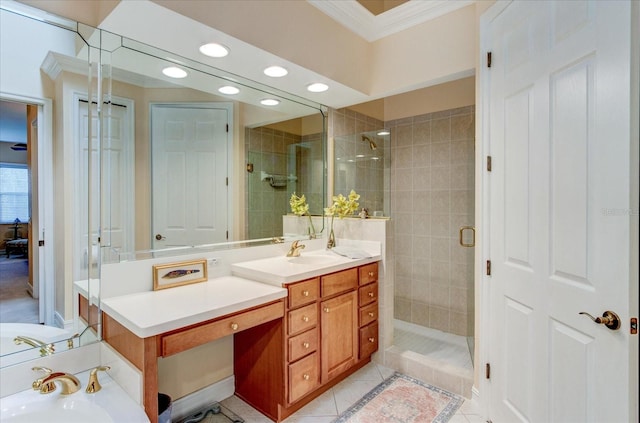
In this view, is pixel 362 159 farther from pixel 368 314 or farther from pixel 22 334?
pixel 22 334

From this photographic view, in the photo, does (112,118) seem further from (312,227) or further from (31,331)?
(312,227)

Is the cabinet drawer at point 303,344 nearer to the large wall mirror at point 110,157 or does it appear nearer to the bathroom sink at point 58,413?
the large wall mirror at point 110,157

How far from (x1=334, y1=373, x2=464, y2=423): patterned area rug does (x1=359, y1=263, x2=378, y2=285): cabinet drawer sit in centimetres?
77

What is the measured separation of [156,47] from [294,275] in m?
1.58

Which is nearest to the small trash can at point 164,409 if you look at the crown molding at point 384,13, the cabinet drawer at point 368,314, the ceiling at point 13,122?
the cabinet drawer at point 368,314

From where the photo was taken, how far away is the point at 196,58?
2088 mm

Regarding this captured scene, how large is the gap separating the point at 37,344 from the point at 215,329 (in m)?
0.87

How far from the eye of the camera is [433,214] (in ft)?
11.3

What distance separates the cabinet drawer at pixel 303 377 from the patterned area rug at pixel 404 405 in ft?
0.86


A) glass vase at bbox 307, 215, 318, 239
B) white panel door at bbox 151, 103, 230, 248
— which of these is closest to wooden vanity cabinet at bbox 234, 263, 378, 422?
glass vase at bbox 307, 215, 318, 239

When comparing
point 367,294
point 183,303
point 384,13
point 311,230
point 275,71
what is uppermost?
point 384,13

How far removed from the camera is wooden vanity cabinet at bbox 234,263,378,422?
200 cm

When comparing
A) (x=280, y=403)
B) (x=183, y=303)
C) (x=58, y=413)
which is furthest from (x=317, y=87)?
(x=58, y=413)

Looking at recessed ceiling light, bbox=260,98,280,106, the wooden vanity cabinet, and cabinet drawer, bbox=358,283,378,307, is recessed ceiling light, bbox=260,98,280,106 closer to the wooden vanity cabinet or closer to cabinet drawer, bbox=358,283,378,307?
the wooden vanity cabinet
